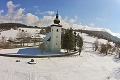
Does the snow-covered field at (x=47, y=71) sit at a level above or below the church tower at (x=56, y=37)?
below

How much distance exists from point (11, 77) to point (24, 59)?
1200 centimetres

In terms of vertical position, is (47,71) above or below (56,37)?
below

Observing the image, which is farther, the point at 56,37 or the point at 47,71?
the point at 56,37

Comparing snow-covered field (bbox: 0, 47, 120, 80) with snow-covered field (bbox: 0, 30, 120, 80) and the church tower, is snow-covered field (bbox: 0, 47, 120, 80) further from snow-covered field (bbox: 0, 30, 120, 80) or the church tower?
the church tower

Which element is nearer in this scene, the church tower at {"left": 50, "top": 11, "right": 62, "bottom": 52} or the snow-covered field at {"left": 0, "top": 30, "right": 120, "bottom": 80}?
the snow-covered field at {"left": 0, "top": 30, "right": 120, "bottom": 80}

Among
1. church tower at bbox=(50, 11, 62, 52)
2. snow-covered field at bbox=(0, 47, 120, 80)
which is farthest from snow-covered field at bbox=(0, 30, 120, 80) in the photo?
church tower at bbox=(50, 11, 62, 52)

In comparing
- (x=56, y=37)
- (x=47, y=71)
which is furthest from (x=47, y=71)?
(x=56, y=37)

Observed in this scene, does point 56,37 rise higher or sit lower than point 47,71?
higher

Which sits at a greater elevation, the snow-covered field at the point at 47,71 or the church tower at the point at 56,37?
the church tower at the point at 56,37

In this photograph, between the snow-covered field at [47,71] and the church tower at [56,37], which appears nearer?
the snow-covered field at [47,71]

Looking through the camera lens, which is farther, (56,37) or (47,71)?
(56,37)

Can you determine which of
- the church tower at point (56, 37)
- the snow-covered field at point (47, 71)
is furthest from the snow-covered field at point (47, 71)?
the church tower at point (56, 37)

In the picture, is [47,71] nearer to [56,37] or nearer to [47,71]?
[47,71]

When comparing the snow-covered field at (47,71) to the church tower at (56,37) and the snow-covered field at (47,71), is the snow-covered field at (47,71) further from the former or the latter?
the church tower at (56,37)
